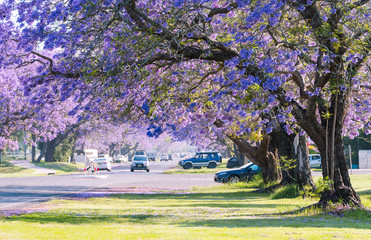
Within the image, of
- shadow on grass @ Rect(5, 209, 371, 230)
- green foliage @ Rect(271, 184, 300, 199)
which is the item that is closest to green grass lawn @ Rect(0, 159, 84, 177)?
green foliage @ Rect(271, 184, 300, 199)

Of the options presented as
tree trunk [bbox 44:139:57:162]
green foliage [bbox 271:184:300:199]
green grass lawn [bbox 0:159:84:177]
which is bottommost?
green foliage [bbox 271:184:300:199]

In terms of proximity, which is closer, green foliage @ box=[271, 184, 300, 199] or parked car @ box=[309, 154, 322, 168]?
green foliage @ box=[271, 184, 300, 199]

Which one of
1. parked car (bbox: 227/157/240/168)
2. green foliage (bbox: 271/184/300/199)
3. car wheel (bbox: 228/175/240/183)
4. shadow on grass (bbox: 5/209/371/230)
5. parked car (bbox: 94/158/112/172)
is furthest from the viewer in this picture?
parked car (bbox: 227/157/240/168)

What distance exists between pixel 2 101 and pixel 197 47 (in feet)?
73.3

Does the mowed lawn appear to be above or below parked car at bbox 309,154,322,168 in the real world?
below

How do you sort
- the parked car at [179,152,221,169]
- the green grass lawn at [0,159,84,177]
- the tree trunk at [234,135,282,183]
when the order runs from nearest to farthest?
the tree trunk at [234,135,282,183] → the green grass lawn at [0,159,84,177] → the parked car at [179,152,221,169]

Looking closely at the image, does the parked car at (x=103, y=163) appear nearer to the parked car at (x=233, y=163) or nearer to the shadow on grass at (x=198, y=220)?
the parked car at (x=233, y=163)

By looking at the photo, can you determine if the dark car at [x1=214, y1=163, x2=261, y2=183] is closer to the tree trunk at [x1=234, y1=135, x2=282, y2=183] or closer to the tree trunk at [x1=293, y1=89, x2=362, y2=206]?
the tree trunk at [x1=234, y1=135, x2=282, y2=183]

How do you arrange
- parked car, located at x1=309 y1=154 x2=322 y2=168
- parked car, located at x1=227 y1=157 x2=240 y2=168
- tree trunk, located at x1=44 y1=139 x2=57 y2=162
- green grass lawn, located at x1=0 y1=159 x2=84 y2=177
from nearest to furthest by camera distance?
green grass lawn, located at x1=0 y1=159 x2=84 y2=177 → parked car, located at x1=309 y1=154 x2=322 y2=168 → parked car, located at x1=227 y1=157 x2=240 y2=168 → tree trunk, located at x1=44 y1=139 x2=57 y2=162

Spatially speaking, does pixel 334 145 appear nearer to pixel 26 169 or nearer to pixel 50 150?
pixel 26 169

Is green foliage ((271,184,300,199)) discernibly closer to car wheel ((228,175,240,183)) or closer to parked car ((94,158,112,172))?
car wheel ((228,175,240,183))

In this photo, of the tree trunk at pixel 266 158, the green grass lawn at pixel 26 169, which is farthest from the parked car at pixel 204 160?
the tree trunk at pixel 266 158

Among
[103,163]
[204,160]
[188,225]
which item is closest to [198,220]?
[188,225]

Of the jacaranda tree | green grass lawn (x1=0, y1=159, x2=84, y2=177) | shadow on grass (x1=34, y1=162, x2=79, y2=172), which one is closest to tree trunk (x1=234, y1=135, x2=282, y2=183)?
the jacaranda tree
